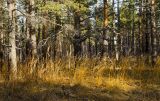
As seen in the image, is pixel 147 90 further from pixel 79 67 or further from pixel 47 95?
pixel 47 95

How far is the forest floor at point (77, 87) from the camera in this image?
9.14 meters

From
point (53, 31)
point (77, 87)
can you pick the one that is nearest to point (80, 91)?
point (77, 87)

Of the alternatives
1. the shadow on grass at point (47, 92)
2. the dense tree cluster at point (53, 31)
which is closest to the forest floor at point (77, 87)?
the shadow on grass at point (47, 92)

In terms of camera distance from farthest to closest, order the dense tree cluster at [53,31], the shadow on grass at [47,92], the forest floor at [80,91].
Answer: the dense tree cluster at [53,31]
the forest floor at [80,91]
the shadow on grass at [47,92]

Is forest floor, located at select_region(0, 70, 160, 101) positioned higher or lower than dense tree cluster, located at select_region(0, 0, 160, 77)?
lower

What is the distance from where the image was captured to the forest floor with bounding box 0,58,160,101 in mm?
9141

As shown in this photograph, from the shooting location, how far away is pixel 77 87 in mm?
10094

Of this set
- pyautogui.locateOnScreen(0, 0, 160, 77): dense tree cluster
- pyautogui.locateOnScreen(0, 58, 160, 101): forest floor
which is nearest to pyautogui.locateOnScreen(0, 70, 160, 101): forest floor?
pyautogui.locateOnScreen(0, 58, 160, 101): forest floor

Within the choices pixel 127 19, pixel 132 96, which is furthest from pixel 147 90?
pixel 127 19

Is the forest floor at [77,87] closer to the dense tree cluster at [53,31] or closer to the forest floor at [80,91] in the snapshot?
the forest floor at [80,91]

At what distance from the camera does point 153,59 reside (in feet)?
58.5

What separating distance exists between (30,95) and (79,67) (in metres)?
2.60

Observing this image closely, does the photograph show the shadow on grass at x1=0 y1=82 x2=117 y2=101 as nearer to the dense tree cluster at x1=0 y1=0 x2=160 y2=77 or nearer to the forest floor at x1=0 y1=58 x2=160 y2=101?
the forest floor at x1=0 y1=58 x2=160 y2=101

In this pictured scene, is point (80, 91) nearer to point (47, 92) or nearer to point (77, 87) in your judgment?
point (77, 87)
